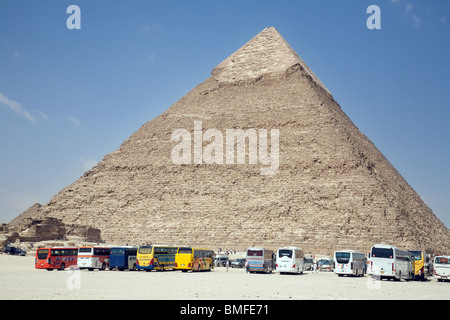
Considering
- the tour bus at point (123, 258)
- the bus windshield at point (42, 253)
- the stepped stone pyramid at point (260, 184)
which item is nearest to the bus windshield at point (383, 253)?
the tour bus at point (123, 258)

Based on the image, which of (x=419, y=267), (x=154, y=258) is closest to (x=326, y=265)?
(x=419, y=267)

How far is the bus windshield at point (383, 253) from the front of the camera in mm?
29281

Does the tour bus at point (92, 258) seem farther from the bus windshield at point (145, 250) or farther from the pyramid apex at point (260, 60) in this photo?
the pyramid apex at point (260, 60)

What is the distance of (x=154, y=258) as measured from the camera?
32.7 metres

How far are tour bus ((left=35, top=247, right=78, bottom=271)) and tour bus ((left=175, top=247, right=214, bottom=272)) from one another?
6211 mm

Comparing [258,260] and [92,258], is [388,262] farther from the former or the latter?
[92,258]

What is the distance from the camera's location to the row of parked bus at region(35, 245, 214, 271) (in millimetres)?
32656

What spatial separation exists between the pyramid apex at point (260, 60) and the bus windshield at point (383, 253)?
59.3 m

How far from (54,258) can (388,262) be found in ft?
58.7

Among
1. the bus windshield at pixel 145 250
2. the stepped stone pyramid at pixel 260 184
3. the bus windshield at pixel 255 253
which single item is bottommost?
the bus windshield at pixel 255 253
